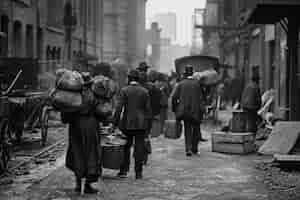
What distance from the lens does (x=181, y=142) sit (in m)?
14.6

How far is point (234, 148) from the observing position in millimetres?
12219

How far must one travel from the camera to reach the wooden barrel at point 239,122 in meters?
14.9

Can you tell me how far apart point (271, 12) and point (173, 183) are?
6545 millimetres

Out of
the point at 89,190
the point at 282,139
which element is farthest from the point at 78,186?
the point at 282,139

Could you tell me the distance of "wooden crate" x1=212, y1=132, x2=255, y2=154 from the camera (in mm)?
12125

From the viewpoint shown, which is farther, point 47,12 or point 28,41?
point 47,12

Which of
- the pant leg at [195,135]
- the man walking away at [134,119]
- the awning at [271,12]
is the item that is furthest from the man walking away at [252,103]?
the man walking away at [134,119]

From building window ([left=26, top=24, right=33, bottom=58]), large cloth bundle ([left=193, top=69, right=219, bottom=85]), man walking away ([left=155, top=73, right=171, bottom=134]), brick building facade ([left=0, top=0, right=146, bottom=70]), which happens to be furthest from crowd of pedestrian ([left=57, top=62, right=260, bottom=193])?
building window ([left=26, top=24, right=33, bottom=58])

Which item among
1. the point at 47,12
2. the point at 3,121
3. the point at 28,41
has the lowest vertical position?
the point at 3,121

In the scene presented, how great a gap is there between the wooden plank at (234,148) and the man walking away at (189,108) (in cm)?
64

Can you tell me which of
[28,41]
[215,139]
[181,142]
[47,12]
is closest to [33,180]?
[215,139]

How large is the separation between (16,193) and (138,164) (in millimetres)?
2104

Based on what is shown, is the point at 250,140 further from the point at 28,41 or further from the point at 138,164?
the point at 28,41

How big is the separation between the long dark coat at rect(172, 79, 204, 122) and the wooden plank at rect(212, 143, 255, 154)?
Result: 3.23ft
